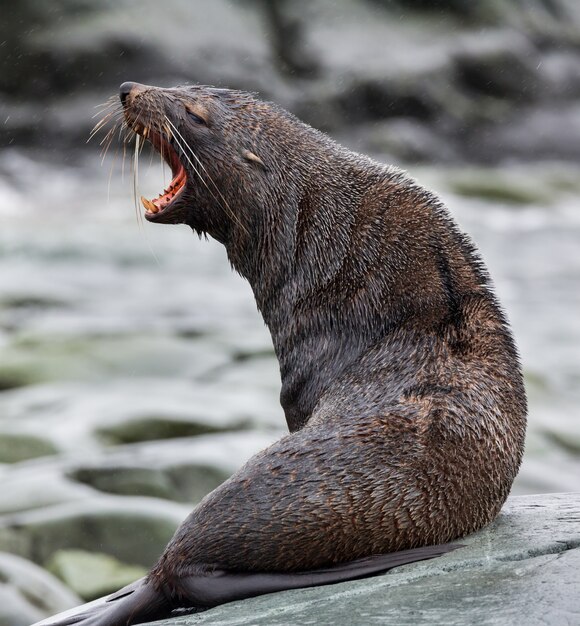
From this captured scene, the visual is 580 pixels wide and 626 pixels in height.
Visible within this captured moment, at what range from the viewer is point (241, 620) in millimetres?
4035

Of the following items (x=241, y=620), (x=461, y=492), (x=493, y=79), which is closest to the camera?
(x=241, y=620)

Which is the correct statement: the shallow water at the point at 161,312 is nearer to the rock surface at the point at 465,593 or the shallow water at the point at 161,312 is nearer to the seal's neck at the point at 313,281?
the seal's neck at the point at 313,281

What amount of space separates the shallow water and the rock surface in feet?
18.3

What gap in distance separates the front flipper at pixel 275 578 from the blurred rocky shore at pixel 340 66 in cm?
1690

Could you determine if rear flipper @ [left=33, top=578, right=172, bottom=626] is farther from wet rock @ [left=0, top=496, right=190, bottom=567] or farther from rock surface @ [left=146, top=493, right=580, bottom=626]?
wet rock @ [left=0, top=496, right=190, bottom=567]

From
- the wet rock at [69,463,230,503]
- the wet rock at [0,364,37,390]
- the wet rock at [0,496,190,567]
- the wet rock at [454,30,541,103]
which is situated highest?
the wet rock at [454,30,541,103]

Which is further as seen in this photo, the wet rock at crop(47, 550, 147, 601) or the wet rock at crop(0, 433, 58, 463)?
the wet rock at crop(0, 433, 58, 463)

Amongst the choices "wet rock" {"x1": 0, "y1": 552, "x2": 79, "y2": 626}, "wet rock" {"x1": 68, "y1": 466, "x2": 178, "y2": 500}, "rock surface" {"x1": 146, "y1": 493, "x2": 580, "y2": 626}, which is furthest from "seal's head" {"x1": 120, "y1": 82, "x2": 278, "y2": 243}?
"wet rock" {"x1": 68, "y1": 466, "x2": 178, "y2": 500}

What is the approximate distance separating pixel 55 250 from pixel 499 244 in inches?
259

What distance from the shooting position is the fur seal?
4391mm

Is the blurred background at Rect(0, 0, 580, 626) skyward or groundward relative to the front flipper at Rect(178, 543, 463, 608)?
skyward

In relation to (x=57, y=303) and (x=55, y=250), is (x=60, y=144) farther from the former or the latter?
(x=57, y=303)

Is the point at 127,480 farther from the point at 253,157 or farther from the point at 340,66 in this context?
the point at 340,66

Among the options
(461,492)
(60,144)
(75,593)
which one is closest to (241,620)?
(461,492)
